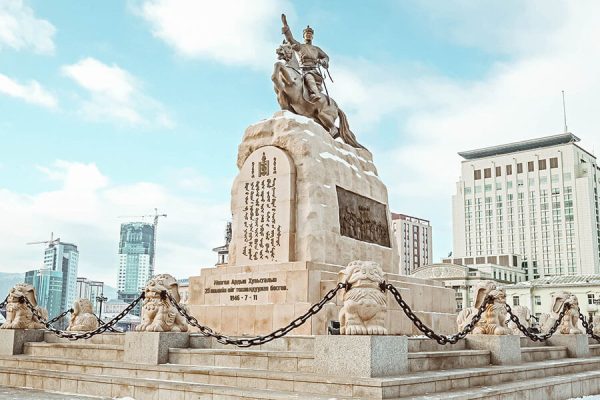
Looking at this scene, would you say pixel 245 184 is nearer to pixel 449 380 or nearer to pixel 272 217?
pixel 272 217

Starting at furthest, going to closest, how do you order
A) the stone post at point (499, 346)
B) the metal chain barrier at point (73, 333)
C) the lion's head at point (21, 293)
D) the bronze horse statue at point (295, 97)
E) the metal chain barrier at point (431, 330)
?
the bronze horse statue at point (295, 97) → the lion's head at point (21, 293) → the metal chain barrier at point (73, 333) → the stone post at point (499, 346) → the metal chain barrier at point (431, 330)

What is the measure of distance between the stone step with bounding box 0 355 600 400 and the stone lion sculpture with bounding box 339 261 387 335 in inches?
24.2

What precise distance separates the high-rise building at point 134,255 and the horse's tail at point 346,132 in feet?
366

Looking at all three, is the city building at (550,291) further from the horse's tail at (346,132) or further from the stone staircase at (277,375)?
the stone staircase at (277,375)

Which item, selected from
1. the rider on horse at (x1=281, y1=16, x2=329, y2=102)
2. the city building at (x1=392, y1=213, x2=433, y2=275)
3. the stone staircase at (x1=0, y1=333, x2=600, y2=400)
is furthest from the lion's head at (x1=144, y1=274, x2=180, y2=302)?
the city building at (x1=392, y1=213, x2=433, y2=275)

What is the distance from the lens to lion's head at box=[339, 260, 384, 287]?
23.0 feet

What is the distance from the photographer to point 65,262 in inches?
3686

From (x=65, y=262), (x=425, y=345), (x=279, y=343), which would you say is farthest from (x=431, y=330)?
(x=65, y=262)

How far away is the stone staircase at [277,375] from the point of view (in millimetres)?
6438

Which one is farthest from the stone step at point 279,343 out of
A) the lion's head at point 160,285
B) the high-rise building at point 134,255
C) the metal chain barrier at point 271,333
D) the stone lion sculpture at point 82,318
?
the high-rise building at point 134,255

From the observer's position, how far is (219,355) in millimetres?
8102

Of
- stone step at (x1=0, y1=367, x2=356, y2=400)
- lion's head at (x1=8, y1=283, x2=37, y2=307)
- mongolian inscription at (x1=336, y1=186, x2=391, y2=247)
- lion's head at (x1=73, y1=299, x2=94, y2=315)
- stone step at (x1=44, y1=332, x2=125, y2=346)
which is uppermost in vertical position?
mongolian inscription at (x1=336, y1=186, x2=391, y2=247)

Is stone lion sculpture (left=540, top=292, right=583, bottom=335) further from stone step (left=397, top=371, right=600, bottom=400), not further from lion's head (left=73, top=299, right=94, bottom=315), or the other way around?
lion's head (left=73, top=299, right=94, bottom=315)

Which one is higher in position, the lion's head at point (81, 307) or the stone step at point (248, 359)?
the lion's head at point (81, 307)
